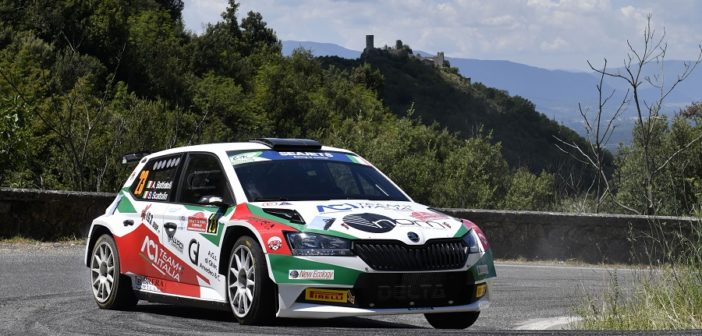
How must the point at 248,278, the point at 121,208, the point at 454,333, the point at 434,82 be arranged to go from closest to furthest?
the point at 454,333 < the point at 248,278 < the point at 121,208 < the point at 434,82

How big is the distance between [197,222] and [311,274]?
1493 mm

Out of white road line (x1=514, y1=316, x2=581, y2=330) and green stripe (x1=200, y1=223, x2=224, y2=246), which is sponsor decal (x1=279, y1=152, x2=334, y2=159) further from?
white road line (x1=514, y1=316, x2=581, y2=330)

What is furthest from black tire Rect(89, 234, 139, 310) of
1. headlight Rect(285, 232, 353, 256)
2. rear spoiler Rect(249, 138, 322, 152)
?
headlight Rect(285, 232, 353, 256)

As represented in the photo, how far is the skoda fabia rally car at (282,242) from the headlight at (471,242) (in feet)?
0.04

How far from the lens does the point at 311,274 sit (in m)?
8.26

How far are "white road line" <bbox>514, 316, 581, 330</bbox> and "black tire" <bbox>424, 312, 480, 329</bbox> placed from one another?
0.89 metres

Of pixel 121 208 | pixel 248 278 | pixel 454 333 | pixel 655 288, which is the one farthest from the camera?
pixel 121 208

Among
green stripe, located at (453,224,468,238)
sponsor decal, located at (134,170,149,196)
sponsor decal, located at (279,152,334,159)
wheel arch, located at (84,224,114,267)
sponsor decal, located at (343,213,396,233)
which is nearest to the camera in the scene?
sponsor decal, located at (343,213,396,233)

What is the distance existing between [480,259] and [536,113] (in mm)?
165718

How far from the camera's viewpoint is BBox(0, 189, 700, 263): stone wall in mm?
18000

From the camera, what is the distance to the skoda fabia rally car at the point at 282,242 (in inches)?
325

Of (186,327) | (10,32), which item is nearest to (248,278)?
(186,327)

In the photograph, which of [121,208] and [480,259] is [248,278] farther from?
[121,208]

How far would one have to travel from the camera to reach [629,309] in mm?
8930
